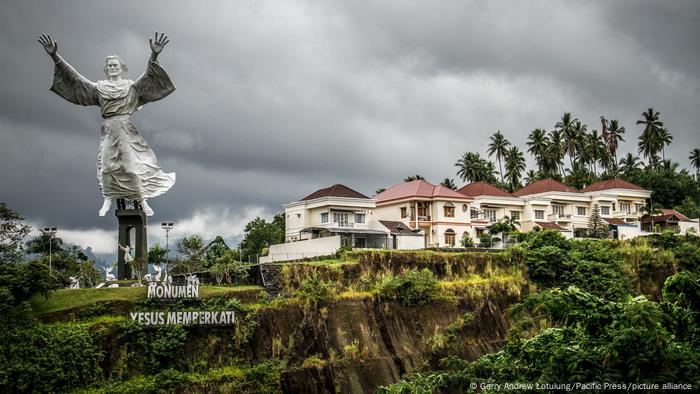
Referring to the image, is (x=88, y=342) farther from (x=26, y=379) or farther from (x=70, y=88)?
(x=70, y=88)

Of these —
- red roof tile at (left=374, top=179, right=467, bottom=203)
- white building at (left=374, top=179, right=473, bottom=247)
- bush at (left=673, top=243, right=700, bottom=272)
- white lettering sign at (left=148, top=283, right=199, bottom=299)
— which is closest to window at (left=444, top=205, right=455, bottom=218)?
white building at (left=374, top=179, right=473, bottom=247)

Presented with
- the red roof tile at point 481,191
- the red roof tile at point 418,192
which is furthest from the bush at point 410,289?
the red roof tile at point 481,191

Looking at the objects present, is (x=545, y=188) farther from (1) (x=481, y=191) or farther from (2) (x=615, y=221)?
(1) (x=481, y=191)

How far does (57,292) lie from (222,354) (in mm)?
8327

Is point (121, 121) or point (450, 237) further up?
point (121, 121)

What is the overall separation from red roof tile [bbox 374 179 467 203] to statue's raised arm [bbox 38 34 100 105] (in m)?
31.6

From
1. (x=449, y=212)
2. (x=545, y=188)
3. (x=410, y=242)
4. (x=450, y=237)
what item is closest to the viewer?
(x=410, y=242)

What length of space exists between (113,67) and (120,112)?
2457 mm

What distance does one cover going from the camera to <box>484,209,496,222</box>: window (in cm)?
6919

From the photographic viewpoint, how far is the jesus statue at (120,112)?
38.8m

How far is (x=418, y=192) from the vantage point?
63.8 metres

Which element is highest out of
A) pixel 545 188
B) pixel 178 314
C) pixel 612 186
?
pixel 612 186

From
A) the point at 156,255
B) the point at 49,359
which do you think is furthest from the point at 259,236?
the point at 49,359

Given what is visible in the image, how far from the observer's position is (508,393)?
54.0 feet
